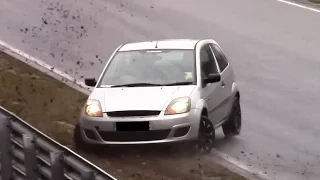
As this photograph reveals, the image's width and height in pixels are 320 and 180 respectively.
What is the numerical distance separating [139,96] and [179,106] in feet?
1.92

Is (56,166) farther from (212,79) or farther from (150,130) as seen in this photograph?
(212,79)

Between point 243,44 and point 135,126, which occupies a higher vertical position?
point 135,126

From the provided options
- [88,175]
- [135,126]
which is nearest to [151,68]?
[135,126]

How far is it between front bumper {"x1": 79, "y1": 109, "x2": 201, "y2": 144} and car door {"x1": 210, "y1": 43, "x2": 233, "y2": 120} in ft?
5.24

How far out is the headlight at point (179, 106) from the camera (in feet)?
36.6

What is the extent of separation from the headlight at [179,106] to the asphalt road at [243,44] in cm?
143

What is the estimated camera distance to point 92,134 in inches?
444

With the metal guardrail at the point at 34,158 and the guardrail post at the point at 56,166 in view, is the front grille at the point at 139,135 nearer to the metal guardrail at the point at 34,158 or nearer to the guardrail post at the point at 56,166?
the metal guardrail at the point at 34,158

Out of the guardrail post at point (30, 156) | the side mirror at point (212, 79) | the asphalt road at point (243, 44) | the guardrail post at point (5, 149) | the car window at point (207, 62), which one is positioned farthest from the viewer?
the asphalt road at point (243, 44)

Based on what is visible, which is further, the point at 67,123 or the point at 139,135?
the point at 67,123

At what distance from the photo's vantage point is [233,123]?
13391mm

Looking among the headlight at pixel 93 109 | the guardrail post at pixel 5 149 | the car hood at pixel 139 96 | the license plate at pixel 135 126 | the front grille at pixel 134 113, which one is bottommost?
the license plate at pixel 135 126

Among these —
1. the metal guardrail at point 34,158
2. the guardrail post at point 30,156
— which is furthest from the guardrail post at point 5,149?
the guardrail post at point 30,156

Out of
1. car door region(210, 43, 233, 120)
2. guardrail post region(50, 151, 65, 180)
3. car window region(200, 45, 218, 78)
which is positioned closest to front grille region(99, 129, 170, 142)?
car window region(200, 45, 218, 78)
